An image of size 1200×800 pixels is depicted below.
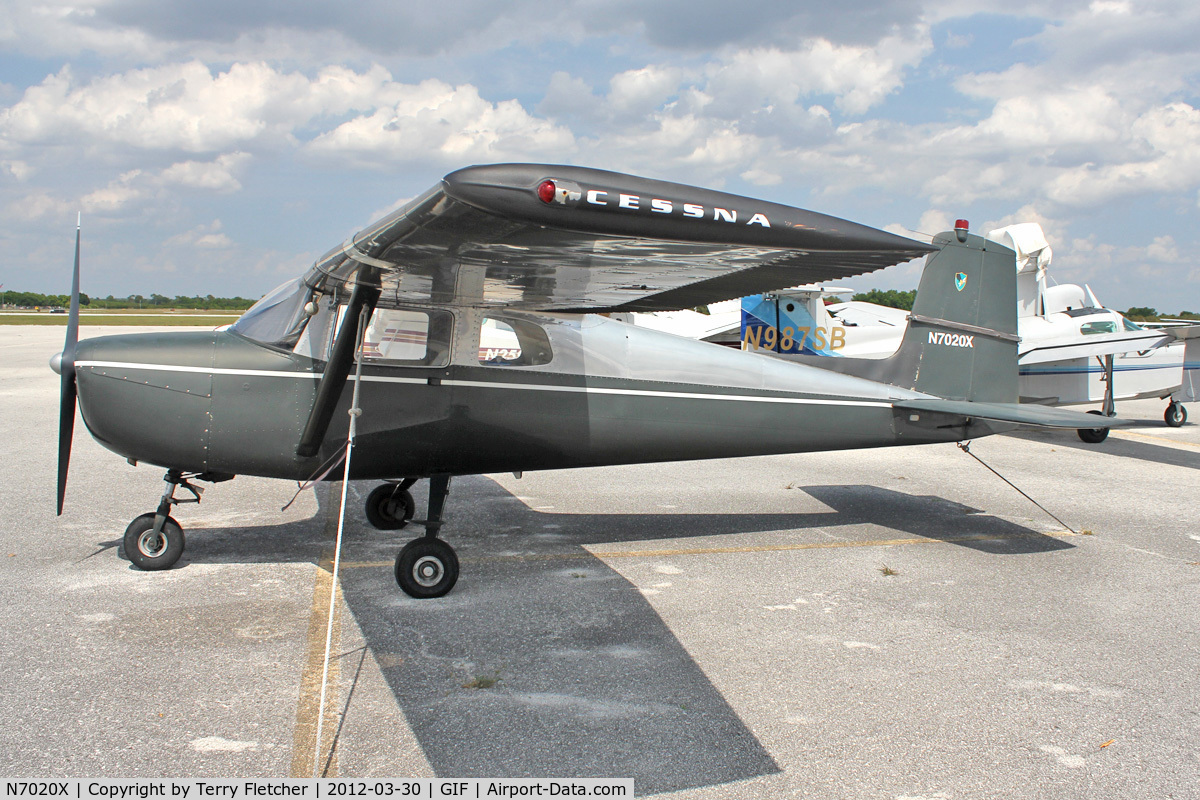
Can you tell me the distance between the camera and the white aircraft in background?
1219 cm

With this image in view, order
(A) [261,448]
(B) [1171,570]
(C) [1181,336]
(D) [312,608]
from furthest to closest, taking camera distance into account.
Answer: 1. (C) [1181,336]
2. (B) [1171,570]
3. (A) [261,448]
4. (D) [312,608]

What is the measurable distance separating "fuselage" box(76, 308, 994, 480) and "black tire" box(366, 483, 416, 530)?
4.17ft

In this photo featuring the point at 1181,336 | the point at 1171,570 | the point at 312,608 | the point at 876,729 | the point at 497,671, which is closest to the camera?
the point at 876,729

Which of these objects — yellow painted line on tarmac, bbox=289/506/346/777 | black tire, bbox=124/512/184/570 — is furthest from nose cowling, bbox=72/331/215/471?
yellow painted line on tarmac, bbox=289/506/346/777

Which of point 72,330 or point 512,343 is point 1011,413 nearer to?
point 512,343

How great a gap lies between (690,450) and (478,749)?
3.06 meters

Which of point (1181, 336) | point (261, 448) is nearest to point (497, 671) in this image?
point (261, 448)

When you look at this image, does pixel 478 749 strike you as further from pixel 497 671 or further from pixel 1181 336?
pixel 1181 336

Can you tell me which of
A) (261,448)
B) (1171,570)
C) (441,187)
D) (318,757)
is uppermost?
(441,187)

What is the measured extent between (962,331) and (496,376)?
3918 mm

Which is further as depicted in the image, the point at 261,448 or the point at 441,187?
the point at 261,448

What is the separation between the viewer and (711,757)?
3092mm

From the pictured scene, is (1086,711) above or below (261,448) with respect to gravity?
below

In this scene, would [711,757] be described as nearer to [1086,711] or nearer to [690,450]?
[1086,711]
